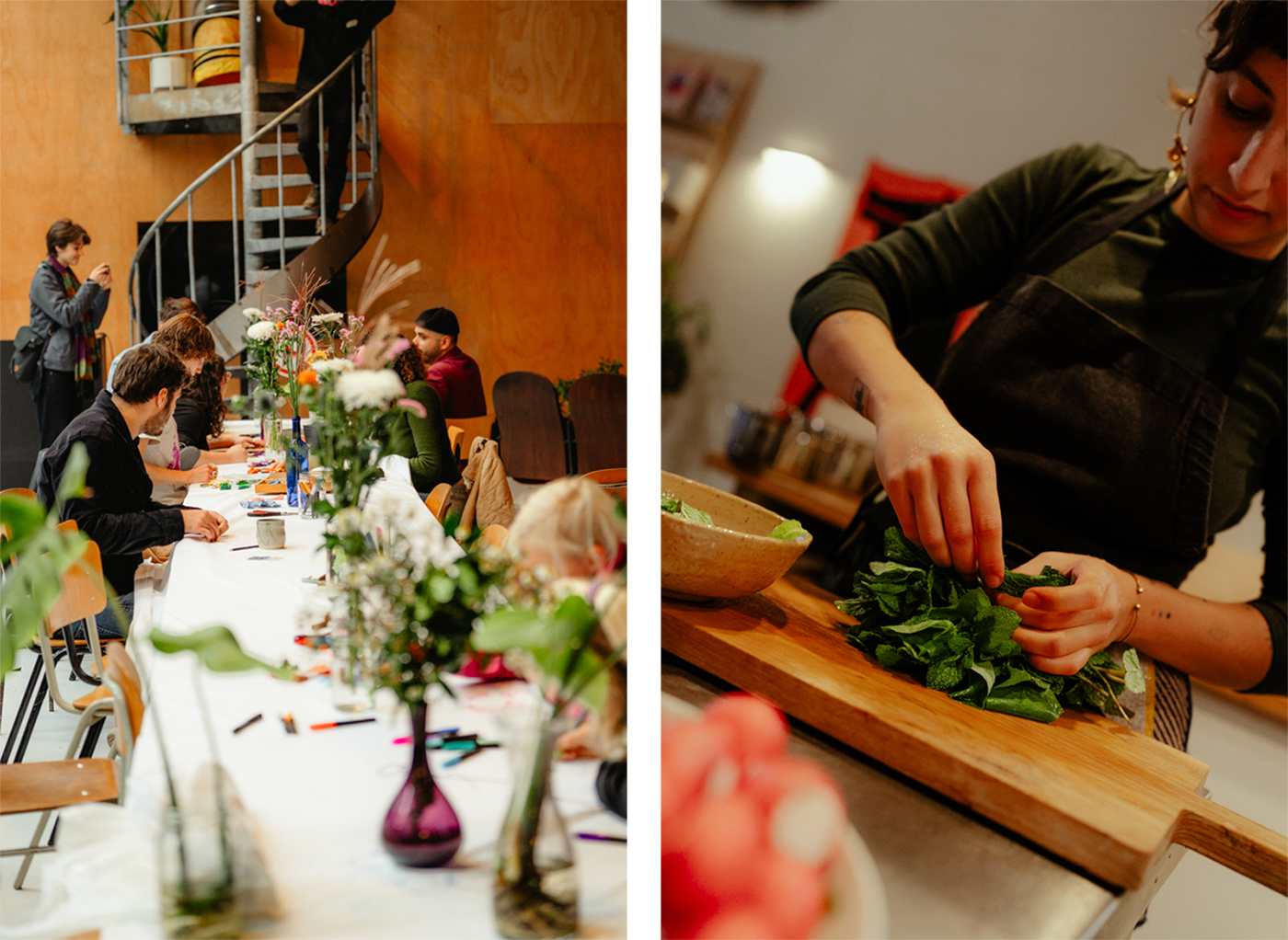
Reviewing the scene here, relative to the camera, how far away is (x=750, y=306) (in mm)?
2326

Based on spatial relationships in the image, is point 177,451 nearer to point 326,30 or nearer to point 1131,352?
point 1131,352

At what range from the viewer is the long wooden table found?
2.13ft

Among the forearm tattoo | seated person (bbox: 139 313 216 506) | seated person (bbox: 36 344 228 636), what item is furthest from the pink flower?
seated person (bbox: 139 313 216 506)

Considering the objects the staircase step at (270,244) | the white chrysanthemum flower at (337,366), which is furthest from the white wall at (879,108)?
the staircase step at (270,244)

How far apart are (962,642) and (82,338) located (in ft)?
15.9

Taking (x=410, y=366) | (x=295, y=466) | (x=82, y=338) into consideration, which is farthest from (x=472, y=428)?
(x=295, y=466)

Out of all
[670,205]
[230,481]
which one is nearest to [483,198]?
[230,481]

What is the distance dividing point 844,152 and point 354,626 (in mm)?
1999

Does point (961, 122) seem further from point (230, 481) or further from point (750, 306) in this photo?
point (230, 481)

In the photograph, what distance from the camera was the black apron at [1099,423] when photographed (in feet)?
3.50

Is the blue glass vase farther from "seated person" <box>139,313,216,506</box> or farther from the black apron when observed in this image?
the black apron

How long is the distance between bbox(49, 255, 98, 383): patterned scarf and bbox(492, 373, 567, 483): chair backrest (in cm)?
207

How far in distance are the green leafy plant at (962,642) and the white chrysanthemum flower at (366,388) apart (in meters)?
0.57

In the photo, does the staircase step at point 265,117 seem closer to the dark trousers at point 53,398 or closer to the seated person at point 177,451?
the dark trousers at point 53,398
